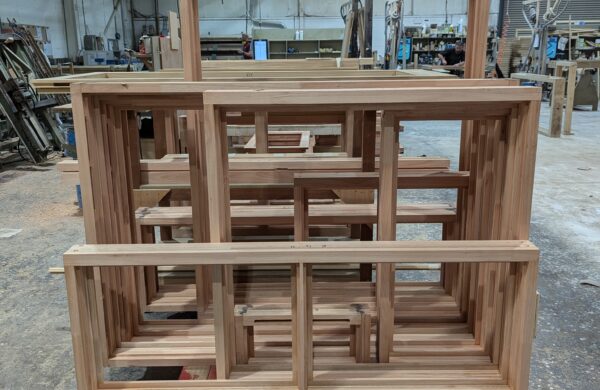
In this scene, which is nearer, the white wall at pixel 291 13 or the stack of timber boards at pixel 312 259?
the stack of timber boards at pixel 312 259

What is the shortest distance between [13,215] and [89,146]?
317 centimetres

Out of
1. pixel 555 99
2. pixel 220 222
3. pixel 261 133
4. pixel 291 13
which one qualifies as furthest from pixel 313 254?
pixel 291 13

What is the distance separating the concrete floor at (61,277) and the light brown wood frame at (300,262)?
729 mm

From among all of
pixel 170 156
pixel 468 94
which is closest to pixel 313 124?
pixel 170 156

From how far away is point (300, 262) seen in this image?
124 cm

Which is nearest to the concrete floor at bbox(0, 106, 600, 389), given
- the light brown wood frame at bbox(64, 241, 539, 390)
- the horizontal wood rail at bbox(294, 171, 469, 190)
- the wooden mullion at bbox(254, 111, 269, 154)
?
the light brown wood frame at bbox(64, 241, 539, 390)

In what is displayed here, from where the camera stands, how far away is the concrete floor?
2.00 m

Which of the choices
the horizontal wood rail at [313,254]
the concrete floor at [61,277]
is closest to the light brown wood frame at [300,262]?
the horizontal wood rail at [313,254]

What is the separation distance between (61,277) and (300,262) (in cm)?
216

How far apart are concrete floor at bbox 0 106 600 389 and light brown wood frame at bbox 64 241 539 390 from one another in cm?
73

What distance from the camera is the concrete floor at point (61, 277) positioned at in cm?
200

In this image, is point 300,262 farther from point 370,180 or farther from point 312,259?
point 370,180

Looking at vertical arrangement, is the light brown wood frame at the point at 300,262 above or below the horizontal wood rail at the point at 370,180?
below

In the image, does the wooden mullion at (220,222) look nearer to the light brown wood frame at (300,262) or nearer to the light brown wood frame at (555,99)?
the light brown wood frame at (300,262)
